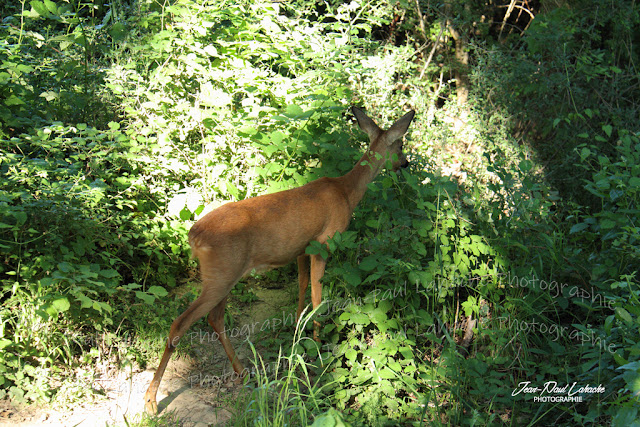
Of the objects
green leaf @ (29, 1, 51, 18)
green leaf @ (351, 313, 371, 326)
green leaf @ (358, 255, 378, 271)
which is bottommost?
green leaf @ (351, 313, 371, 326)

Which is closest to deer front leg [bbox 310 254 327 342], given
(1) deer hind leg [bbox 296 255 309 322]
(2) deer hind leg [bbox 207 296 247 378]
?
(1) deer hind leg [bbox 296 255 309 322]

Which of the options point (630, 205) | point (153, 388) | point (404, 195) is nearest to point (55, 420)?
point (153, 388)

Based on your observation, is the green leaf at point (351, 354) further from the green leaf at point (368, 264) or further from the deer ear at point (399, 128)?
the deer ear at point (399, 128)

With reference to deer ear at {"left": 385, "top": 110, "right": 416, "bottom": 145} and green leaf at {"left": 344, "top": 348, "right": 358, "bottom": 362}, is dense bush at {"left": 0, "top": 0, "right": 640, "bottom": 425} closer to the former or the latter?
green leaf at {"left": 344, "top": 348, "right": 358, "bottom": 362}

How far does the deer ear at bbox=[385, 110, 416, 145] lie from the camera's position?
194 inches

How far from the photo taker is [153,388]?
3869 mm

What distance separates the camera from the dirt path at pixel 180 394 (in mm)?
3766

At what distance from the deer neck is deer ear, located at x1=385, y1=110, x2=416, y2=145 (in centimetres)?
20

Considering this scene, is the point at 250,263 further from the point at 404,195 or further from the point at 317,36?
the point at 317,36

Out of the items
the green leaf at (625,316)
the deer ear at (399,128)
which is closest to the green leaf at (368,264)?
the deer ear at (399,128)

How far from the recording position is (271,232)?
4.29 meters

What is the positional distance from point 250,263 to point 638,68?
5.47 meters

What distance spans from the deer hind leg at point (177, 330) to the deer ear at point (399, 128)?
1927mm

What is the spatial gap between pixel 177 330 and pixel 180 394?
1.60ft
